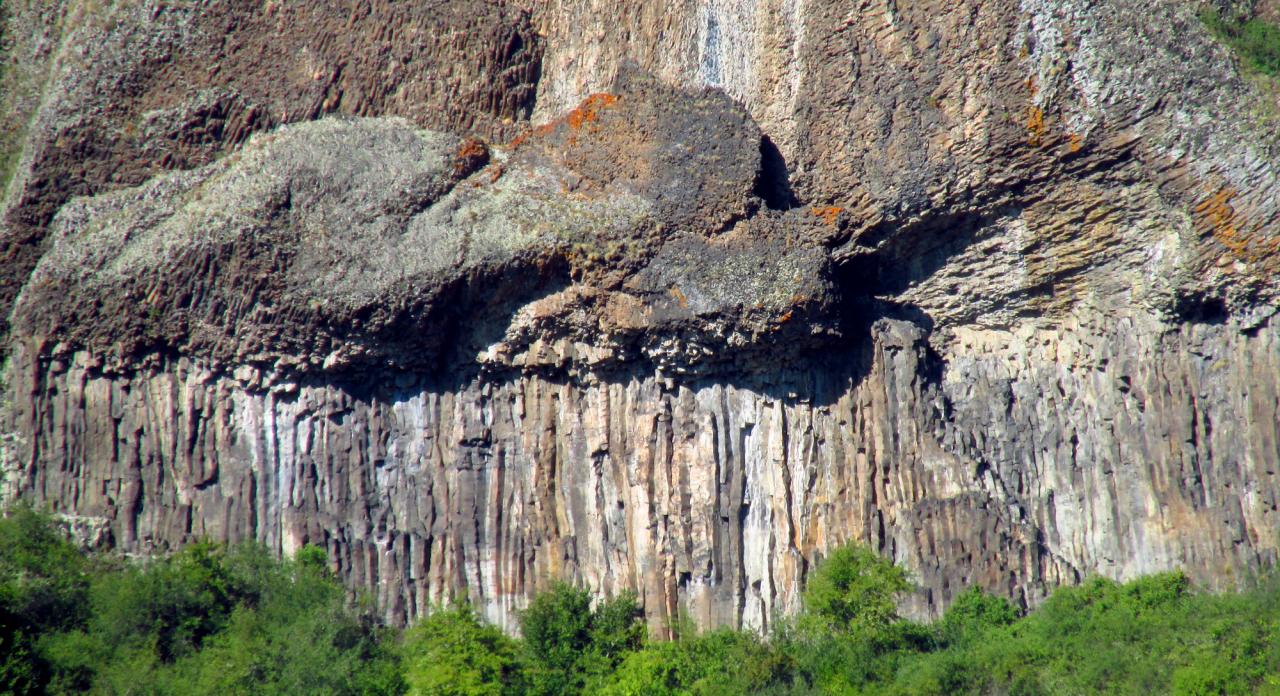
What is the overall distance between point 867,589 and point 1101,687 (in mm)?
2980

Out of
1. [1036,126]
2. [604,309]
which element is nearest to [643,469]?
[604,309]

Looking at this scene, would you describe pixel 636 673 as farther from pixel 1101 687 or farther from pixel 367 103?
pixel 367 103

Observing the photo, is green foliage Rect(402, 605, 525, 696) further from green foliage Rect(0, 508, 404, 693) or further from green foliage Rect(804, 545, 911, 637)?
green foliage Rect(804, 545, 911, 637)

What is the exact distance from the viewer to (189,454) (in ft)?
52.9

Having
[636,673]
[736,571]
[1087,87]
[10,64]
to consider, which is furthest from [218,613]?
[1087,87]

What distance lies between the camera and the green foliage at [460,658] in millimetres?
14188

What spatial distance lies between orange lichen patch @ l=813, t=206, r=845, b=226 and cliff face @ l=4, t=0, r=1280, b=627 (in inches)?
3.4

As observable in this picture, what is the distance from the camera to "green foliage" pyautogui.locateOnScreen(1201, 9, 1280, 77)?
1406 centimetres

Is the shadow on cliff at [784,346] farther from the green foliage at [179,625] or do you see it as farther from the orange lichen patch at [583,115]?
the green foliage at [179,625]

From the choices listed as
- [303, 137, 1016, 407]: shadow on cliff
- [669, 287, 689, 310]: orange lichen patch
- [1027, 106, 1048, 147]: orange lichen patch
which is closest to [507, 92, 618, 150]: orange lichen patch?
[303, 137, 1016, 407]: shadow on cliff

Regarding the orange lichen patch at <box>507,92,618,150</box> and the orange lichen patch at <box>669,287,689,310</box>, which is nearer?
the orange lichen patch at <box>669,287,689,310</box>

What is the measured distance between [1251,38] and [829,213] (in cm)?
565

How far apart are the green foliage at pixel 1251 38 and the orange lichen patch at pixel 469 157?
971 centimetres

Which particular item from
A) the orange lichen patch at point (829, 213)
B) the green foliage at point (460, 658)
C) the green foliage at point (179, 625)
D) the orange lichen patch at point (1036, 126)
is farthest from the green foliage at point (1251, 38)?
the green foliage at point (179, 625)
